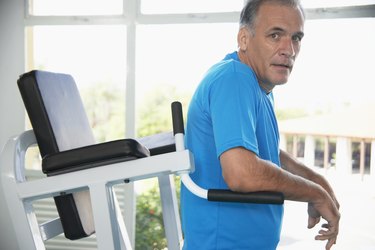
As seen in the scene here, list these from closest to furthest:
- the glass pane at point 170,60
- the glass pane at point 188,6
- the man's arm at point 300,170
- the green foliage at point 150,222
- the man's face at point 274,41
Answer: the man's face at point 274,41 < the man's arm at point 300,170 < the glass pane at point 188,6 < the glass pane at point 170,60 < the green foliage at point 150,222

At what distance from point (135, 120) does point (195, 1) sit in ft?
3.12

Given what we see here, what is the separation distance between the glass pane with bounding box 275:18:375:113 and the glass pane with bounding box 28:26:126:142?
1231 mm


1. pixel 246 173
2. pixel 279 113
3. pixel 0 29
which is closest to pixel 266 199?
pixel 246 173

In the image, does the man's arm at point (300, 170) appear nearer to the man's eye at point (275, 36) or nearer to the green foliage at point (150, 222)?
the man's eye at point (275, 36)

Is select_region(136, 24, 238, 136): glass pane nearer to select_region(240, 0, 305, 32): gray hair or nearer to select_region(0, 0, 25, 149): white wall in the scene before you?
select_region(0, 0, 25, 149): white wall

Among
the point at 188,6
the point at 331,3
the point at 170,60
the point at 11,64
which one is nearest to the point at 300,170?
the point at 331,3

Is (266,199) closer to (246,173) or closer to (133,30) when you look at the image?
(246,173)

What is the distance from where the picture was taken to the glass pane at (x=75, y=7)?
3059 millimetres

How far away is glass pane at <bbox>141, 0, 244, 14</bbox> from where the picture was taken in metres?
2.90

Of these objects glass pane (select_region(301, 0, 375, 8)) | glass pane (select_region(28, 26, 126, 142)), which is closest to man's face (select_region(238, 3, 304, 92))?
glass pane (select_region(301, 0, 375, 8))

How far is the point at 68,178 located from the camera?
3.60ft

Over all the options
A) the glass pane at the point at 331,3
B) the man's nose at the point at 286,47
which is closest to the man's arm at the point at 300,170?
the man's nose at the point at 286,47

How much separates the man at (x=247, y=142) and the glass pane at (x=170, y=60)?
5.74ft

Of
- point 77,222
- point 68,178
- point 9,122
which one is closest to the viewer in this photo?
point 68,178
